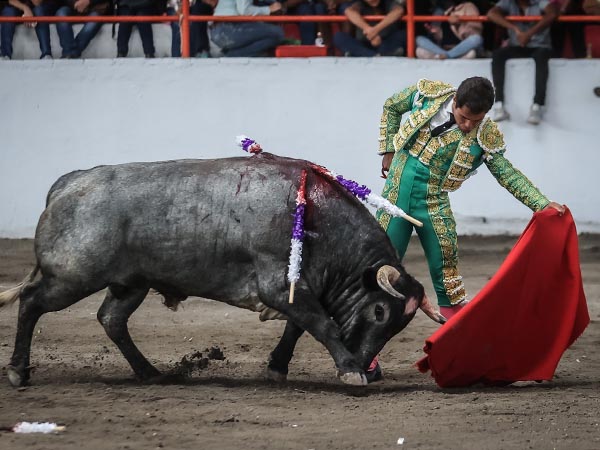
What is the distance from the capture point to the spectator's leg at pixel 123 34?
12.2 m

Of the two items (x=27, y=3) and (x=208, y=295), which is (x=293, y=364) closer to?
(x=208, y=295)

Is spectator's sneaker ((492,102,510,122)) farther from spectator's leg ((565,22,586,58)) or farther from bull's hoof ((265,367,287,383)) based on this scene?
bull's hoof ((265,367,287,383))

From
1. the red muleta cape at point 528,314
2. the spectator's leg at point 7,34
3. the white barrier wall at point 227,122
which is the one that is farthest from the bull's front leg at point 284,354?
the spectator's leg at point 7,34

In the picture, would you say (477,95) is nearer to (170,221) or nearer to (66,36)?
(170,221)

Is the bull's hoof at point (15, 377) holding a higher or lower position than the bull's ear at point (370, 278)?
lower

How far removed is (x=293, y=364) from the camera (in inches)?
277

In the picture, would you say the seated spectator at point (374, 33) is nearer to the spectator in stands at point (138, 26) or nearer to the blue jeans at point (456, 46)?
the blue jeans at point (456, 46)

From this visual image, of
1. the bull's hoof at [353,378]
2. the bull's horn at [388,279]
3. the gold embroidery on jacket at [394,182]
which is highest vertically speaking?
the gold embroidery on jacket at [394,182]

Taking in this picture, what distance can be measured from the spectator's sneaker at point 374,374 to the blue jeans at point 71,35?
22.2 feet

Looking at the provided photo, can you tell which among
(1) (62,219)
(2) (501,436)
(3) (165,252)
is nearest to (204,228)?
(3) (165,252)

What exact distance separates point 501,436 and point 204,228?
185 centimetres

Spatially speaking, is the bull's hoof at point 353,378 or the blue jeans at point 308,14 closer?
the bull's hoof at point 353,378

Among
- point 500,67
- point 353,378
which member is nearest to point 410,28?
point 500,67

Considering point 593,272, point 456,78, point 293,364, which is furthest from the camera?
point 456,78
